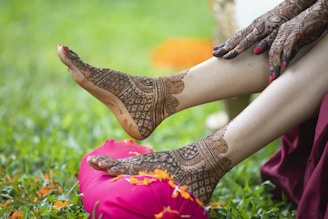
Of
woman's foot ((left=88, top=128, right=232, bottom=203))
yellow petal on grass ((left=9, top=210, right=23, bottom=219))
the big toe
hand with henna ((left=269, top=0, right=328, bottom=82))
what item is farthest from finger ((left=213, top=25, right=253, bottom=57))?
yellow petal on grass ((left=9, top=210, right=23, bottom=219))

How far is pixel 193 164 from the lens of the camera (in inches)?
78.4

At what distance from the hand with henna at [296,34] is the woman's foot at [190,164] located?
0.28 metres

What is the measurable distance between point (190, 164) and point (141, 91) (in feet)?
1.02

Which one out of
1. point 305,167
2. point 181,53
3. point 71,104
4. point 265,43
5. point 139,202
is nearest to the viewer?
point 139,202

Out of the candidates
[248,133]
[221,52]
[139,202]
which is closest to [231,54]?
[221,52]

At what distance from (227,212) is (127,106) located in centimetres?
50

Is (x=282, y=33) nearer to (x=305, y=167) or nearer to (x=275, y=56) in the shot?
(x=275, y=56)

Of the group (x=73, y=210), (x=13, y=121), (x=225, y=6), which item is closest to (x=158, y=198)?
(x=73, y=210)

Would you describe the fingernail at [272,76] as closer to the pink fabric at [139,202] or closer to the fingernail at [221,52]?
the fingernail at [221,52]

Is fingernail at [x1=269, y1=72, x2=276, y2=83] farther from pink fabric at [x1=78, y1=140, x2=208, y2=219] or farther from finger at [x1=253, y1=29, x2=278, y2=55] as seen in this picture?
pink fabric at [x1=78, y1=140, x2=208, y2=219]

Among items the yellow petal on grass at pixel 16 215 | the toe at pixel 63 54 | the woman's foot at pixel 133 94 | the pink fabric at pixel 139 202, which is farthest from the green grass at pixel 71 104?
the toe at pixel 63 54

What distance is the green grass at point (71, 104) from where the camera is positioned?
7.68 ft

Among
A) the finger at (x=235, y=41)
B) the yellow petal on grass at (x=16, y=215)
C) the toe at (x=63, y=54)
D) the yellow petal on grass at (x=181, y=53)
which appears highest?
the toe at (x=63, y=54)

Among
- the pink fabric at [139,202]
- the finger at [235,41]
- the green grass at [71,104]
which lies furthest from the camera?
the green grass at [71,104]
